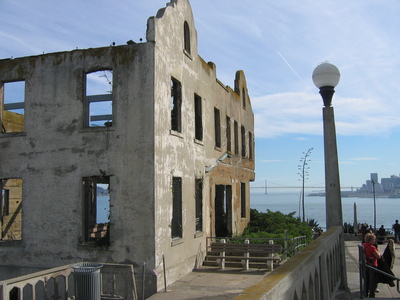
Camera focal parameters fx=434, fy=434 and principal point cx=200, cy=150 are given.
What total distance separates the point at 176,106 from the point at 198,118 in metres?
2.30

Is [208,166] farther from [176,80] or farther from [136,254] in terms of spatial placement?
[136,254]

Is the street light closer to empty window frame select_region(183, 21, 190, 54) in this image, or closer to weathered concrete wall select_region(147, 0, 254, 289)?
weathered concrete wall select_region(147, 0, 254, 289)

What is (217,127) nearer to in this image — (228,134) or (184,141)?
(228,134)

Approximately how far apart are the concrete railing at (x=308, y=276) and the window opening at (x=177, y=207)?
7.04m

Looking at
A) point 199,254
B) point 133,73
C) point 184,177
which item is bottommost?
point 199,254

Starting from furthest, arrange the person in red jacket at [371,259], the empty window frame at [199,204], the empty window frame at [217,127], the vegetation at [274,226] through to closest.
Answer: the vegetation at [274,226]
the empty window frame at [217,127]
the empty window frame at [199,204]
the person in red jacket at [371,259]

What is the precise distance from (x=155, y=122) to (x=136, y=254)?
392 centimetres

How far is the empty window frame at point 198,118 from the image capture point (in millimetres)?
17297

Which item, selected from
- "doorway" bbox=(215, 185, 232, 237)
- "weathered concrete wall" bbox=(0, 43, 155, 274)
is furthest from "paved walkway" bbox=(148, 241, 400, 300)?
"doorway" bbox=(215, 185, 232, 237)

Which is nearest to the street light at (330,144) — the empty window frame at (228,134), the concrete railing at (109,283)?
the concrete railing at (109,283)

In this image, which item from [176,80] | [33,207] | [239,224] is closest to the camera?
[33,207]

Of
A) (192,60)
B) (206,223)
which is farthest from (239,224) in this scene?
(192,60)

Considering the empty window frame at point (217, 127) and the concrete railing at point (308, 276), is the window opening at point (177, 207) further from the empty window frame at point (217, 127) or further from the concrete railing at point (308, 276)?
the concrete railing at point (308, 276)

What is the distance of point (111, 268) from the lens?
12.8 m
